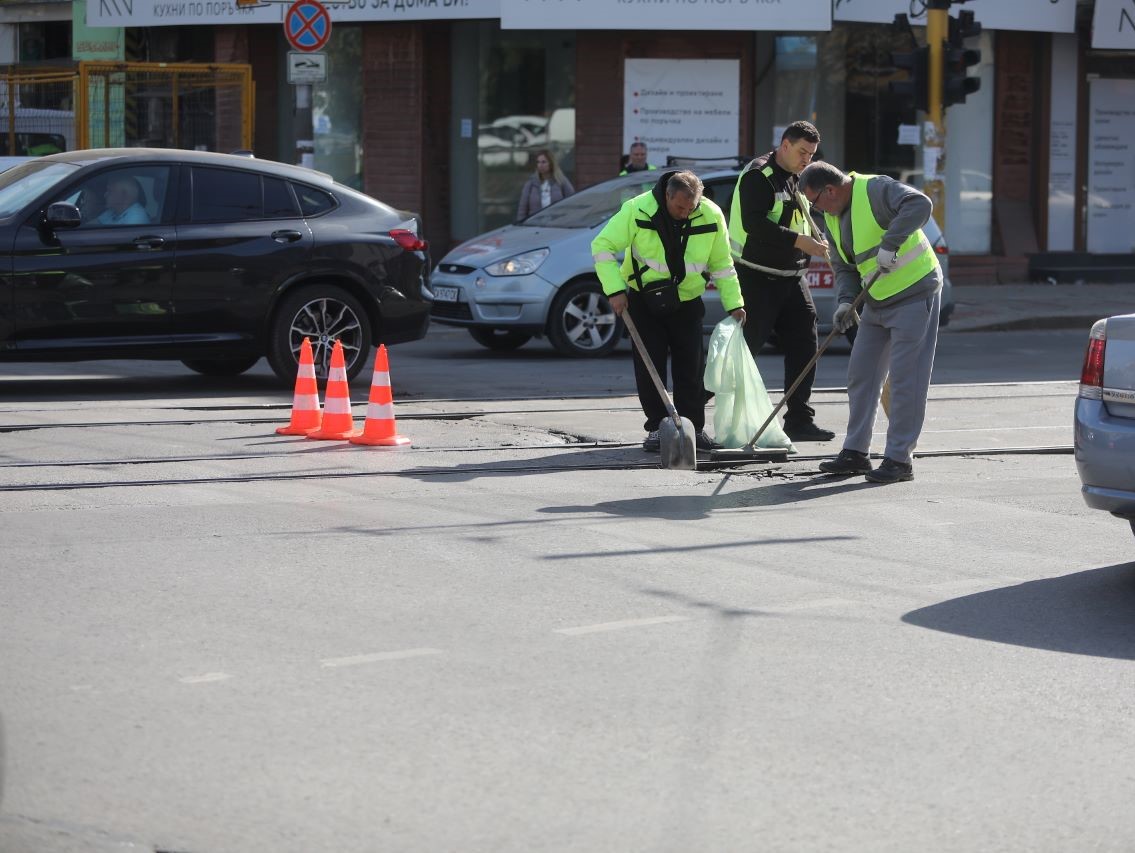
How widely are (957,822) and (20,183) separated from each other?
955 cm

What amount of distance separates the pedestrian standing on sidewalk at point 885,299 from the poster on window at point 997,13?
13.9 m

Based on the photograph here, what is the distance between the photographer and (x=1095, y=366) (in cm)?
685

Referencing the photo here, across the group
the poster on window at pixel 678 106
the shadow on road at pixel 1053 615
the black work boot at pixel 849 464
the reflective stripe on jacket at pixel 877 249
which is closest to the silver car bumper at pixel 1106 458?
the shadow on road at pixel 1053 615

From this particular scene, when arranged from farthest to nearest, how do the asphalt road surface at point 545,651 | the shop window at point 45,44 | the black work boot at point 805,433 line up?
the shop window at point 45,44
the black work boot at point 805,433
the asphalt road surface at point 545,651

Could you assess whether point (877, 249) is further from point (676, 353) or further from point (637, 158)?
point (637, 158)

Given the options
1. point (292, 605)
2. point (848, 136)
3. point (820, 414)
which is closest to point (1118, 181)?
point (848, 136)

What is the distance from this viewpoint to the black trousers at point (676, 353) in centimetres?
998

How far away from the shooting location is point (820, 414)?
1205 centimetres

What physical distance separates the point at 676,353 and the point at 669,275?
0.49m

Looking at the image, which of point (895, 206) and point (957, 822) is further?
point (895, 206)

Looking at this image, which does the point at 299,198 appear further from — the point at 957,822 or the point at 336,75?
the point at 336,75

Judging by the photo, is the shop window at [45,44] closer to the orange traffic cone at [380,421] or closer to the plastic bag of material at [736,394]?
the orange traffic cone at [380,421]

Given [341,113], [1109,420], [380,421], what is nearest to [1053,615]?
[1109,420]

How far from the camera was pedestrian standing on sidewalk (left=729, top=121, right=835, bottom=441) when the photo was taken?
1023 centimetres
